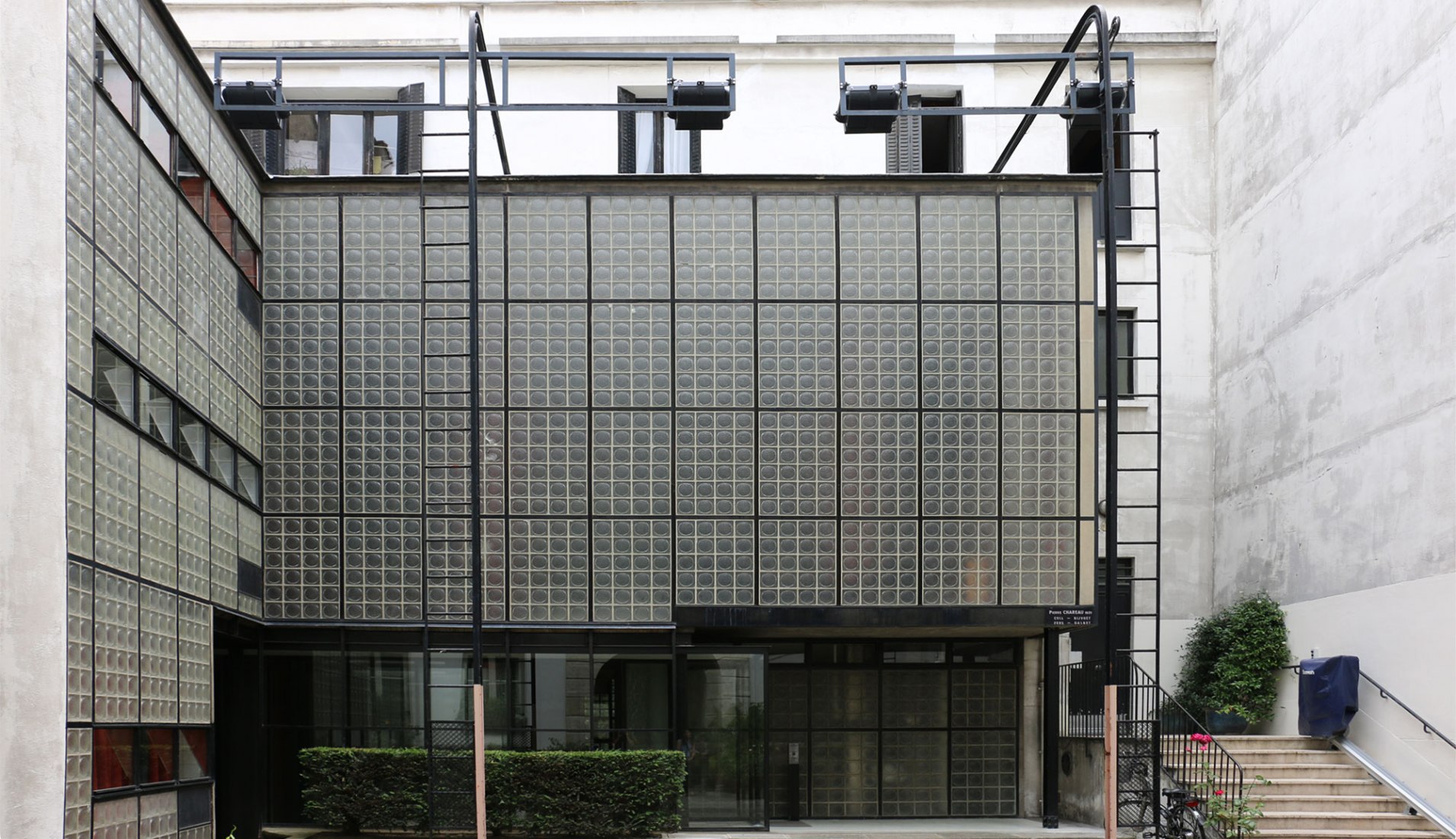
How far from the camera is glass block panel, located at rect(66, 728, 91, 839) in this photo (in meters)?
11.9

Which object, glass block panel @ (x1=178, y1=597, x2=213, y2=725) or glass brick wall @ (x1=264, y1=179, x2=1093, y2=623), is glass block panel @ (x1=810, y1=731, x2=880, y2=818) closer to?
glass brick wall @ (x1=264, y1=179, x2=1093, y2=623)

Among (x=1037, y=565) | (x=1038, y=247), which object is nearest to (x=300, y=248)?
(x=1038, y=247)

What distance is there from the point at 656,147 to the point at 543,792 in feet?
36.1

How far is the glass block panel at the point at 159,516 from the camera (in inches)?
548

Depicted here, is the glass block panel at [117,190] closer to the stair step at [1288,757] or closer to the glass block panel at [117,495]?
the glass block panel at [117,495]

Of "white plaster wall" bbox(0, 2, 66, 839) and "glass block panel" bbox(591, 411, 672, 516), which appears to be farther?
"glass block panel" bbox(591, 411, 672, 516)

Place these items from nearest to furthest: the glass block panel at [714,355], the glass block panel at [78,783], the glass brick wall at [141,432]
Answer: the glass block panel at [78,783] → the glass brick wall at [141,432] → the glass block panel at [714,355]

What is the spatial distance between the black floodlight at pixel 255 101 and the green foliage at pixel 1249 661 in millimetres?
15918

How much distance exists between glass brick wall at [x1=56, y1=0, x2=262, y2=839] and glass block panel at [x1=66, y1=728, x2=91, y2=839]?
2cm

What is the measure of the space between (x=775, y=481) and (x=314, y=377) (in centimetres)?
643

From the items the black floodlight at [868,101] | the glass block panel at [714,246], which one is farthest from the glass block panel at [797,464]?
the black floodlight at [868,101]

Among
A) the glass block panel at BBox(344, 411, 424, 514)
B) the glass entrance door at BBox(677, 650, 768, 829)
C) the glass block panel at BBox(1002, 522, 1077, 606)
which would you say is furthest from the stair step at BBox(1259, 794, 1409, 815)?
the glass block panel at BBox(344, 411, 424, 514)

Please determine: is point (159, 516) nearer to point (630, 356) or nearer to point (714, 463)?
point (630, 356)

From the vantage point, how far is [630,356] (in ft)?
62.3
